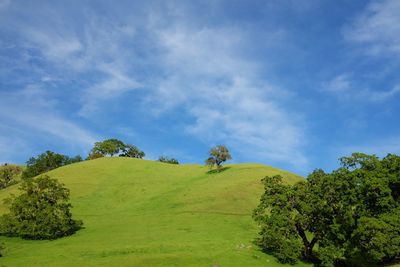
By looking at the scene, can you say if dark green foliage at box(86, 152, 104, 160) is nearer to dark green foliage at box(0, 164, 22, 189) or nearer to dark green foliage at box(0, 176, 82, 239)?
dark green foliage at box(0, 164, 22, 189)

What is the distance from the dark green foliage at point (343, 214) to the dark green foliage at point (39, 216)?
33.5 metres

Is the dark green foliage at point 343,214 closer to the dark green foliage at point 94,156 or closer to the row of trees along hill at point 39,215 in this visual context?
the row of trees along hill at point 39,215

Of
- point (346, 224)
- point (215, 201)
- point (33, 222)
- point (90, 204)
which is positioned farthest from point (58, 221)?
point (346, 224)

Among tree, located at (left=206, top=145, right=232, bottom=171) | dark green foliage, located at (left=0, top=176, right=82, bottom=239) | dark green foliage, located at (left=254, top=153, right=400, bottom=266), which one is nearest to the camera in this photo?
dark green foliage, located at (left=254, top=153, right=400, bottom=266)

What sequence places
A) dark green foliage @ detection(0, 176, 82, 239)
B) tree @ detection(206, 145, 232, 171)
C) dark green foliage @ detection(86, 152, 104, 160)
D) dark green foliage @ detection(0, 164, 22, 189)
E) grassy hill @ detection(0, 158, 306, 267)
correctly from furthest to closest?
dark green foliage @ detection(86, 152, 104, 160), dark green foliage @ detection(0, 164, 22, 189), tree @ detection(206, 145, 232, 171), dark green foliage @ detection(0, 176, 82, 239), grassy hill @ detection(0, 158, 306, 267)

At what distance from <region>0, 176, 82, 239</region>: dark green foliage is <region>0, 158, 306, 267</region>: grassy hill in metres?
2.10

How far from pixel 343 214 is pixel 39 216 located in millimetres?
47933

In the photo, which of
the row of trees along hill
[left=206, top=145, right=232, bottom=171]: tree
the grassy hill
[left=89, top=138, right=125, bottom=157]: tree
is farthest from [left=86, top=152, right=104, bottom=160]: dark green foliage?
the row of trees along hill

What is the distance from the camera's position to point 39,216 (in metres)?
68.3

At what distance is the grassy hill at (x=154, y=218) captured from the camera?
5103cm

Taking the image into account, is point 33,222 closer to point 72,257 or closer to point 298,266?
point 72,257

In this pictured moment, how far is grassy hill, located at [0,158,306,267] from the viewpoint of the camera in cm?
5103

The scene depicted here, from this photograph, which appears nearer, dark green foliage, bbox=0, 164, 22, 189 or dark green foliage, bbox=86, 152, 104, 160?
dark green foliage, bbox=0, 164, 22, 189

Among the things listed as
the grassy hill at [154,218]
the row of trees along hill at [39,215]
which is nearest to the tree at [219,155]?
the grassy hill at [154,218]
